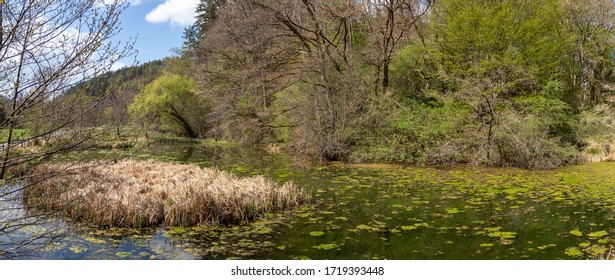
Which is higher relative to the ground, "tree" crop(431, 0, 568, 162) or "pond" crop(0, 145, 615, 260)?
"tree" crop(431, 0, 568, 162)

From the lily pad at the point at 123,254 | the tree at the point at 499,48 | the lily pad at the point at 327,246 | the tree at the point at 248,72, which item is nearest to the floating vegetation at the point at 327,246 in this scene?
the lily pad at the point at 327,246

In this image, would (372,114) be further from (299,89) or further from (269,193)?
(269,193)

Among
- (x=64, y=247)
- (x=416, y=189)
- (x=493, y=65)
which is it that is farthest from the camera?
Result: (x=493, y=65)

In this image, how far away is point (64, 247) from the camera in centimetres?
709

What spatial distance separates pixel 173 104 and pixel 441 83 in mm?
25876

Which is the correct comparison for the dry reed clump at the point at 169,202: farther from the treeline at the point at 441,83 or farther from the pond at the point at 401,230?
the treeline at the point at 441,83

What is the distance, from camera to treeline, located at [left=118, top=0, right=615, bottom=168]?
1919 centimetres

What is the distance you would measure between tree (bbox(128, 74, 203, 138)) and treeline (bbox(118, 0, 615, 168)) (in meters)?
14.4

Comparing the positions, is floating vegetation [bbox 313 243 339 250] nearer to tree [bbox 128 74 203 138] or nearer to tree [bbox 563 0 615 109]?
tree [bbox 563 0 615 109]

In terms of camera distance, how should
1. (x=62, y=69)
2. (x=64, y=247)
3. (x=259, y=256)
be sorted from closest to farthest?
(x=62, y=69) < (x=259, y=256) < (x=64, y=247)

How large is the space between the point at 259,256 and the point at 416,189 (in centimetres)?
734

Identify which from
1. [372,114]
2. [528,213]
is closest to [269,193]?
[528,213]

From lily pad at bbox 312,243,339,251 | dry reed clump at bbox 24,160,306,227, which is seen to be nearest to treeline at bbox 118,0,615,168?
dry reed clump at bbox 24,160,306,227

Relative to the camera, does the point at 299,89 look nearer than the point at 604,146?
No
